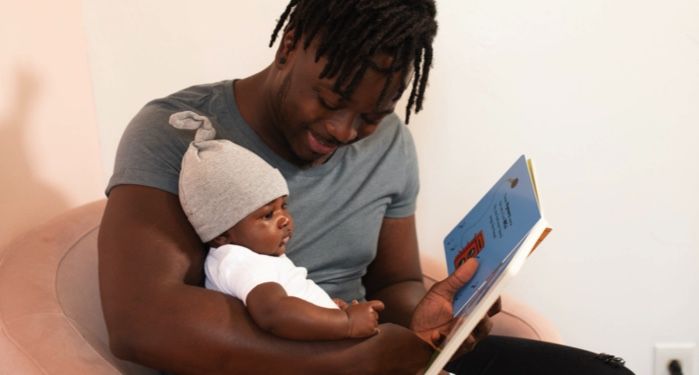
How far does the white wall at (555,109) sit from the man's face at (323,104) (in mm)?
533

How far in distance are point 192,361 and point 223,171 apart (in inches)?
10.6

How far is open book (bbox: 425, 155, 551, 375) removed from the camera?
944mm

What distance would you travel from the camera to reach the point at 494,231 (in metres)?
1.13

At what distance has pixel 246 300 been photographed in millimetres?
1052

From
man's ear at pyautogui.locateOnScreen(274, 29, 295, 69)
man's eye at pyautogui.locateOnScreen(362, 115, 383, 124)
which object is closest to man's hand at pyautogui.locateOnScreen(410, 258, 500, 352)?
man's eye at pyautogui.locateOnScreen(362, 115, 383, 124)

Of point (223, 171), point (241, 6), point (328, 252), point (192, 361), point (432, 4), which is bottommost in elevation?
point (192, 361)

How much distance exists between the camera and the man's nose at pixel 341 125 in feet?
3.73

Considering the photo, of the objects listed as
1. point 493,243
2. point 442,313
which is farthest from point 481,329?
point 493,243

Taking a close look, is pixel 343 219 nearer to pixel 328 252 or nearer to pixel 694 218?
pixel 328 252

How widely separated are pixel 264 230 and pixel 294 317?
0.16 m

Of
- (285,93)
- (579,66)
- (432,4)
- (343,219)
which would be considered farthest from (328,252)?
(579,66)

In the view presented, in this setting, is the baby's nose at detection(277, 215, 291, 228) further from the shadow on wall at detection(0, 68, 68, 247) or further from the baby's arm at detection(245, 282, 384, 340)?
the shadow on wall at detection(0, 68, 68, 247)

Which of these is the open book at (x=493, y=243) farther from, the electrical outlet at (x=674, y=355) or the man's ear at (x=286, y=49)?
the electrical outlet at (x=674, y=355)

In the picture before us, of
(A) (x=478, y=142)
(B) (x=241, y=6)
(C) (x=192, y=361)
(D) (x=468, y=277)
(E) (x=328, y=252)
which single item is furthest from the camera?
(A) (x=478, y=142)
